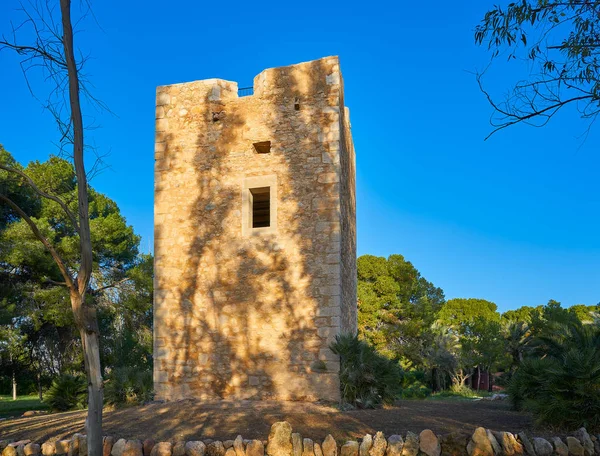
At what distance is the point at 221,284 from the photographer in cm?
1015

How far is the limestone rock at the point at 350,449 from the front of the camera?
5.97m

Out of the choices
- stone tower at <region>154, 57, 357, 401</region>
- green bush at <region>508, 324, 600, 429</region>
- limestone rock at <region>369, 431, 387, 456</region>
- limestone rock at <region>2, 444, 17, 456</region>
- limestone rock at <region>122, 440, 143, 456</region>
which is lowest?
limestone rock at <region>2, 444, 17, 456</region>

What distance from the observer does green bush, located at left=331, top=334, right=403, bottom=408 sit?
Answer: 8789 mm

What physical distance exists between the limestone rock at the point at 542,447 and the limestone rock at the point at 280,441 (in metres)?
2.67

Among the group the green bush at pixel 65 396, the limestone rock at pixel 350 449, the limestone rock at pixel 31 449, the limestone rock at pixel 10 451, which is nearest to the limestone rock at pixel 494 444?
the limestone rock at pixel 350 449

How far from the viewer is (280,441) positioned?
604 cm

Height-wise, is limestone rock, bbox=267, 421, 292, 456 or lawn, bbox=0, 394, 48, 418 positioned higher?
limestone rock, bbox=267, 421, 292, 456

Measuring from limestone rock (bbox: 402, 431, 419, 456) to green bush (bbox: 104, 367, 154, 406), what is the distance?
17.8 feet

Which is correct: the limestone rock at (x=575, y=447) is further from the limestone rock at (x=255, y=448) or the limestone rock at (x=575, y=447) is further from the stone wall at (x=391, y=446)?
the limestone rock at (x=255, y=448)

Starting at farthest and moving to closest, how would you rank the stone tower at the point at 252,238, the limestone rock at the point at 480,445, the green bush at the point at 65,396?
the green bush at the point at 65,396 → the stone tower at the point at 252,238 → the limestone rock at the point at 480,445

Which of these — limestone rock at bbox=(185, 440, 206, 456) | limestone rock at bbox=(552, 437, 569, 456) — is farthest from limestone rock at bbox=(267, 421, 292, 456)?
limestone rock at bbox=(552, 437, 569, 456)

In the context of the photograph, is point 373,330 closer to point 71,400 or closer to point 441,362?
point 441,362

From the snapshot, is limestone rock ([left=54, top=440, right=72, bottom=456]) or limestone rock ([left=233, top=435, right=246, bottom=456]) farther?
limestone rock ([left=54, top=440, right=72, bottom=456])

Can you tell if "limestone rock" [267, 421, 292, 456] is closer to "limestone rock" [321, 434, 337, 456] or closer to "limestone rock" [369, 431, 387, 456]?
"limestone rock" [321, 434, 337, 456]
